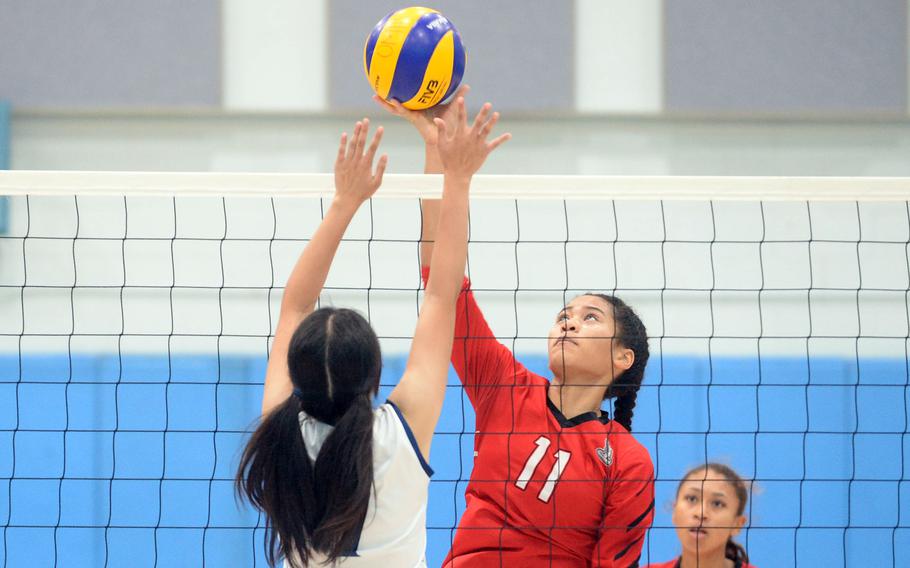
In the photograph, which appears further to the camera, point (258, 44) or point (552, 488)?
point (258, 44)

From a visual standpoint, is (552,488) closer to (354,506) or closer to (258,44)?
(354,506)

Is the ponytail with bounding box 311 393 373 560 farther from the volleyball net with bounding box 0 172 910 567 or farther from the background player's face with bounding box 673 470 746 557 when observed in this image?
the volleyball net with bounding box 0 172 910 567

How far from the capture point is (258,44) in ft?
21.3

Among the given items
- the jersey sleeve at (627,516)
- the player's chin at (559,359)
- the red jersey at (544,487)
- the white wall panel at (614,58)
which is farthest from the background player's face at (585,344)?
the white wall panel at (614,58)

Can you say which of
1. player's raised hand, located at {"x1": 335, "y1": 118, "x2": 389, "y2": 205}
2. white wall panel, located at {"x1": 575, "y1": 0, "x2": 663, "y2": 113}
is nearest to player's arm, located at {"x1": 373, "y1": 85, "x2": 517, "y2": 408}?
player's raised hand, located at {"x1": 335, "y1": 118, "x2": 389, "y2": 205}

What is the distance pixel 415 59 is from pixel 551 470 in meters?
1.17

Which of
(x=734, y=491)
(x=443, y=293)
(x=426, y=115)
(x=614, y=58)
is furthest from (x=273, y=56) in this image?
(x=443, y=293)

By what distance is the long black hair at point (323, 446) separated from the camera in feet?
5.77

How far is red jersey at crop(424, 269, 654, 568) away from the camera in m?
2.62

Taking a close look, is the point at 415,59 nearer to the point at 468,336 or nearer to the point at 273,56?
the point at 468,336

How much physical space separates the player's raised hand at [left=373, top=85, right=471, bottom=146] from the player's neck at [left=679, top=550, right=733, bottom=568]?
1.53 metres

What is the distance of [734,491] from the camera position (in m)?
3.20

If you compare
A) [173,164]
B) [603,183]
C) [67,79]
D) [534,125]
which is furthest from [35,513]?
[603,183]

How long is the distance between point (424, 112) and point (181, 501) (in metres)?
3.83
